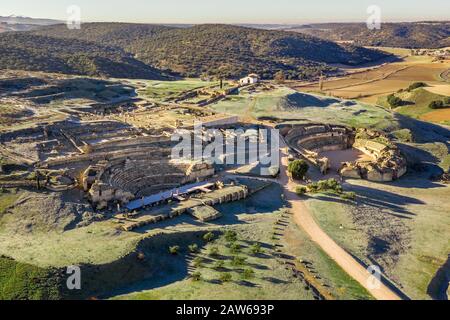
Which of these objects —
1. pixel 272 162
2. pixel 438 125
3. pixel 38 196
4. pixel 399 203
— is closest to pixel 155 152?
pixel 272 162

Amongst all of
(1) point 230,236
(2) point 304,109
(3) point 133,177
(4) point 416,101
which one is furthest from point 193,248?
(4) point 416,101

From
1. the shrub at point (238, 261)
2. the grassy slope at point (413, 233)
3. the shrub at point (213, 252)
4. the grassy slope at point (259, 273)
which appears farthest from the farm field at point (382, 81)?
the shrub at point (238, 261)

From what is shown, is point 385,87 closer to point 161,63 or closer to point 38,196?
point 161,63

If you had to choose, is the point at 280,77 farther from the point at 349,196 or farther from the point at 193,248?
the point at 193,248

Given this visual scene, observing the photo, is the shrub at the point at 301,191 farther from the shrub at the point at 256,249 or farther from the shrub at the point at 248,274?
the shrub at the point at 248,274

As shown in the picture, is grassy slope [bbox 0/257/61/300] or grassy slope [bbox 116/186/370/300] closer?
grassy slope [bbox 0/257/61/300]

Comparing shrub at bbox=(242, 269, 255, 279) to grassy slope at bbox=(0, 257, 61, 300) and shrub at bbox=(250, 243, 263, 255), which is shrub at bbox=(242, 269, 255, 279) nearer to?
shrub at bbox=(250, 243, 263, 255)

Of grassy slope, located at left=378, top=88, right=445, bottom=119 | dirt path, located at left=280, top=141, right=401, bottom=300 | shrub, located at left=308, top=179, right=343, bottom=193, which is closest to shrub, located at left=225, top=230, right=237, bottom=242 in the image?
dirt path, located at left=280, top=141, right=401, bottom=300
